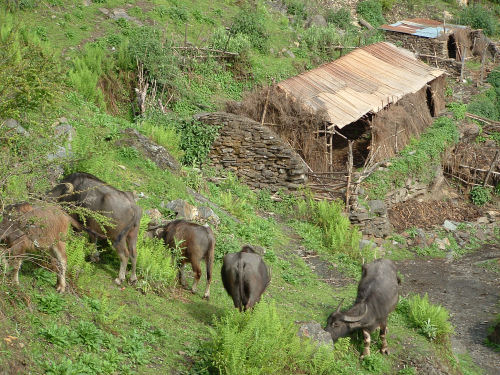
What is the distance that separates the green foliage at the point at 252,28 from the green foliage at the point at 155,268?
1857 cm

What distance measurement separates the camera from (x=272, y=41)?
28.7 m

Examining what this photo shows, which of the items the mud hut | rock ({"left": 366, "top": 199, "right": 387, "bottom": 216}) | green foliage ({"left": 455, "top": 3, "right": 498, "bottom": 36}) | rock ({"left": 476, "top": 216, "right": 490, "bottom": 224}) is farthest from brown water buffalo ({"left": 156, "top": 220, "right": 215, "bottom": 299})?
green foliage ({"left": 455, "top": 3, "right": 498, "bottom": 36})

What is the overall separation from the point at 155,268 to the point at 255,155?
30.0 feet

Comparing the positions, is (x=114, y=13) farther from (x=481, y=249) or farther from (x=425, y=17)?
(x=425, y=17)

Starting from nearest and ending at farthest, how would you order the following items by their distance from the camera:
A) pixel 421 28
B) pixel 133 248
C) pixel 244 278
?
pixel 244 278, pixel 133 248, pixel 421 28

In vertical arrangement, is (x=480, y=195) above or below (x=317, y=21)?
below

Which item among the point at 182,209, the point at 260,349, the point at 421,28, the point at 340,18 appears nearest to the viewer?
the point at 260,349

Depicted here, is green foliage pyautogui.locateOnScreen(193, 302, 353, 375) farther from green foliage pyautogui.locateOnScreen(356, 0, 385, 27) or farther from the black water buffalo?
green foliage pyautogui.locateOnScreen(356, 0, 385, 27)

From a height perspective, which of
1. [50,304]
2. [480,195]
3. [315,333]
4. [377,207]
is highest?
[50,304]

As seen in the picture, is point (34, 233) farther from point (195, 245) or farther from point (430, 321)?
point (430, 321)

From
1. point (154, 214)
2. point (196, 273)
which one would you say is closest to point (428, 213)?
point (154, 214)

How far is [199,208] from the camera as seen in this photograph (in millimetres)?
13398

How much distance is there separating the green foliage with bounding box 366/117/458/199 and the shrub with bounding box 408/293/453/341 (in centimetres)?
707

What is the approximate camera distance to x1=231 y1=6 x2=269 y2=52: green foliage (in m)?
27.4
